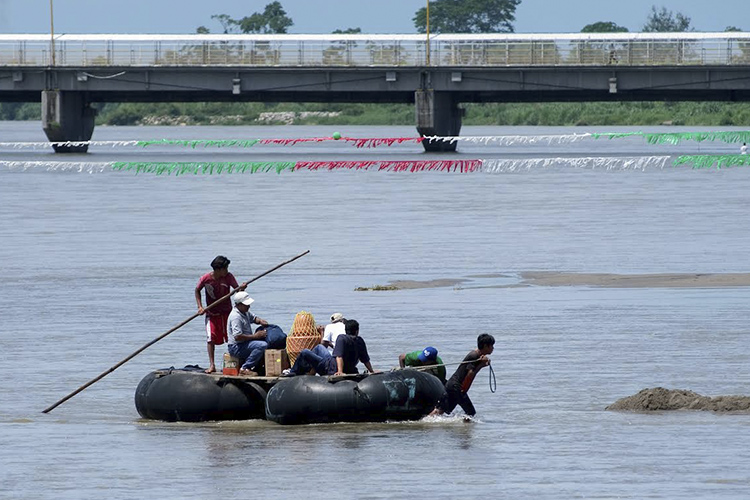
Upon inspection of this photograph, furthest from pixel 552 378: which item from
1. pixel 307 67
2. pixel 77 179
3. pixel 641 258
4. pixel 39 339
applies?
pixel 307 67

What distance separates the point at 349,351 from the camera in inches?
890

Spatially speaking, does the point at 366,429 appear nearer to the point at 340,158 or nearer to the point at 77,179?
the point at 77,179

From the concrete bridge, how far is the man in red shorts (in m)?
71.5

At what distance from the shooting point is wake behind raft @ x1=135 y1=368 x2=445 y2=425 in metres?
22.2

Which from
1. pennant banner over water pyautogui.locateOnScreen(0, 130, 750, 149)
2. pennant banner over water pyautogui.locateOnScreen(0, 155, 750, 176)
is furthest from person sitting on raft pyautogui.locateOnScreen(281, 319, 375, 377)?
pennant banner over water pyautogui.locateOnScreen(0, 130, 750, 149)

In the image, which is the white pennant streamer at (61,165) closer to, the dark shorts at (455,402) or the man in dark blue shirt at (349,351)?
the man in dark blue shirt at (349,351)

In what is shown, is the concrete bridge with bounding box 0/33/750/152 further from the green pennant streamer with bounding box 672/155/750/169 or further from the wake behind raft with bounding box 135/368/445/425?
the wake behind raft with bounding box 135/368/445/425

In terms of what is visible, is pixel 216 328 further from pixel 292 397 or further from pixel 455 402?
A: pixel 455 402

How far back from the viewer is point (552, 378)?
2612 centimetres

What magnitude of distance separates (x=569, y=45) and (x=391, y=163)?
13341mm

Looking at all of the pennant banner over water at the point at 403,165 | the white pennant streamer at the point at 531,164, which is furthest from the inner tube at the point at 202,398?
the white pennant streamer at the point at 531,164

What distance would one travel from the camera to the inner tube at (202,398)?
2270cm

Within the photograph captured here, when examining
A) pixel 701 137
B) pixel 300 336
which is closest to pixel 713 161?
pixel 701 137

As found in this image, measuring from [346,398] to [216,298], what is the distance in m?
2.76
